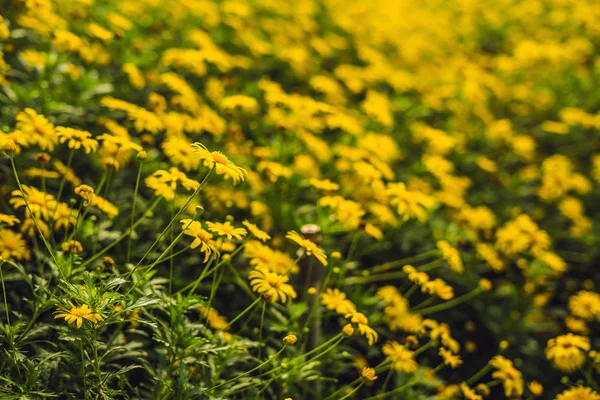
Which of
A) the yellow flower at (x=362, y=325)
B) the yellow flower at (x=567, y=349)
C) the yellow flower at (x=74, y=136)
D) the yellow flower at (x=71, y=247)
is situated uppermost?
the yellow flower at (x=74, y=136)

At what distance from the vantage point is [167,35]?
372cm

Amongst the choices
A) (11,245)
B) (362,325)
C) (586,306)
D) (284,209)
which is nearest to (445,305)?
(586,306)

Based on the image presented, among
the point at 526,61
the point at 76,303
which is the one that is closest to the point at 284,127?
the point at 76,303

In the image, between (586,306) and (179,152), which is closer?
(179,152)

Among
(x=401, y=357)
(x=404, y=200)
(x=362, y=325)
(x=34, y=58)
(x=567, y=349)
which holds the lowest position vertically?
(x=401, y=357)

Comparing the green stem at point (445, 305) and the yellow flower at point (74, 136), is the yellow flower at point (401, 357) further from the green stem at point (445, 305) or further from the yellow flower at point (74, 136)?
the yellow flower at point (74, 136)

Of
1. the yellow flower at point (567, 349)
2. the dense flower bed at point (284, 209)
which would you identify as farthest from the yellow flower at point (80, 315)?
the yellow flower at point (567, 349)

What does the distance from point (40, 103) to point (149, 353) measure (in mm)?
1310

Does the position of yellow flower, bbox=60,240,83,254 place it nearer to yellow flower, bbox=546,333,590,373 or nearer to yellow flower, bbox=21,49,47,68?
yellow flower, bbox=21,49,47,68

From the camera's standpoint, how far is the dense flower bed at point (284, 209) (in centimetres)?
194

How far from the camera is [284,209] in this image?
2783 mm

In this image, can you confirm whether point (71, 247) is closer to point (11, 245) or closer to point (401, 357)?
point (11, 245)

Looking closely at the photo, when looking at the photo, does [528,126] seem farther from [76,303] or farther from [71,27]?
[76,303]

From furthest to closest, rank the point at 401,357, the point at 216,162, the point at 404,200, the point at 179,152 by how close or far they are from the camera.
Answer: the point at 404,200
the point at 179,152
the point at 401,357
the point at 216,162
